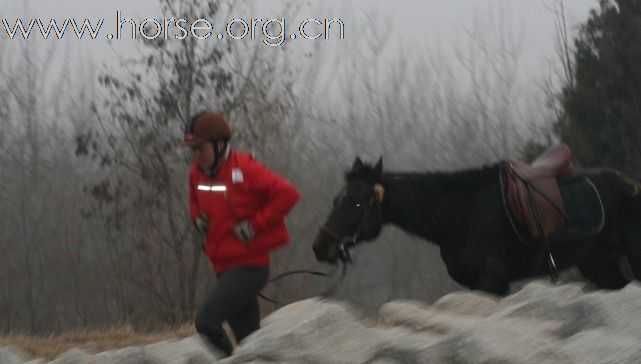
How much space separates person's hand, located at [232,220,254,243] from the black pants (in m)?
0.19

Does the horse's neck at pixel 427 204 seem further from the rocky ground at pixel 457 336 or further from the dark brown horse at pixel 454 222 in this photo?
the rocky ground at pixel 457 336

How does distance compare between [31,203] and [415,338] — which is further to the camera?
[31,203]

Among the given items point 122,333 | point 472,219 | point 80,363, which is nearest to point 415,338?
point 80,363

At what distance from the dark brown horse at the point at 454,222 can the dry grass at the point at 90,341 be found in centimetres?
247

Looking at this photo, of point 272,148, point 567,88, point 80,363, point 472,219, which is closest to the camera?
point 80,363

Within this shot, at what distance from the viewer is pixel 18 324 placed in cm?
2469

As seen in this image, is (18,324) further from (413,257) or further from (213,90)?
(213,90)

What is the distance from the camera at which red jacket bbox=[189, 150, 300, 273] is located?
6.05 metres

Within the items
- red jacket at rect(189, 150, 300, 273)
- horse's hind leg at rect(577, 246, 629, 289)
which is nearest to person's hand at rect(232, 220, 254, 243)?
red jacket at rect(189, 150, 300, 273)

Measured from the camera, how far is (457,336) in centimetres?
486

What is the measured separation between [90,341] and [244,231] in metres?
5.29

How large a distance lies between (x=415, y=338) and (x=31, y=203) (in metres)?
23.8

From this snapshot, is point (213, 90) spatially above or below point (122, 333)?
above

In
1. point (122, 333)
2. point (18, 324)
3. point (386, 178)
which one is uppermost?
point (386, 178)
